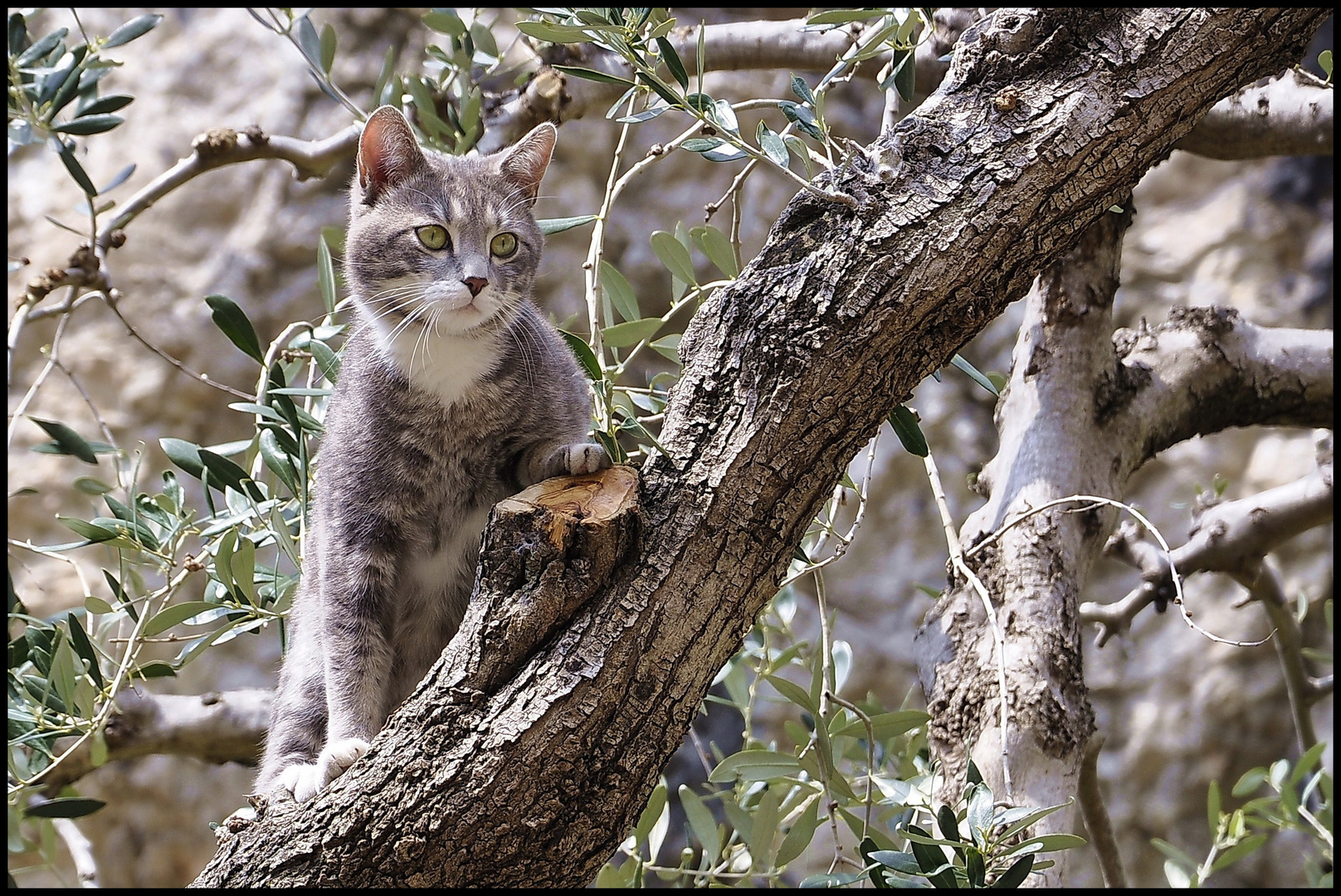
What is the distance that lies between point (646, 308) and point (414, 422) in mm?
2837

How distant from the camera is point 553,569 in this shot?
1.32 meters

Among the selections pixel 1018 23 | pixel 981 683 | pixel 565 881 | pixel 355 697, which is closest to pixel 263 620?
pixel 355 697

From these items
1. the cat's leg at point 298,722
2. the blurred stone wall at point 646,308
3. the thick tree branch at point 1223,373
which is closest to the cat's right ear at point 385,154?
the cat's leg at point 298,722

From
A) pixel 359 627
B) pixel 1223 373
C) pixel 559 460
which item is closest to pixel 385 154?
pixel 559 460

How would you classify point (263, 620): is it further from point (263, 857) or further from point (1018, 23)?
point (1018, 23)

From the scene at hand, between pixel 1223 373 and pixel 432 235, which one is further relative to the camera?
pixel 1223 373

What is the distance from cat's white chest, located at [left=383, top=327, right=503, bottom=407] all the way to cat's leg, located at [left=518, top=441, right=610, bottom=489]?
0.18 m

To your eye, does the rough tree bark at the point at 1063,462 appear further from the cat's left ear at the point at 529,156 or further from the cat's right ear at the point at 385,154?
the cat's right ear at the point at 385,154

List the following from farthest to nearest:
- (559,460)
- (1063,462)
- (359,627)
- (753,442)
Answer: (1063,462)
(359,627)
(559,460)
(753,442)

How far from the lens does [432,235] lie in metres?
1.95

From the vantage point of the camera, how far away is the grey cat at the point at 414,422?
1.86 m

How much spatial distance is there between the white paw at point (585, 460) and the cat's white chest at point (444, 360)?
472mm

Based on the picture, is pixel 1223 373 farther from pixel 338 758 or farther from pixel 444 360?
pixel 338 758

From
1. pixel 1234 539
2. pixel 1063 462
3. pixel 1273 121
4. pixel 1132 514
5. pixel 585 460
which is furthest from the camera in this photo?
pixel 1234 539
